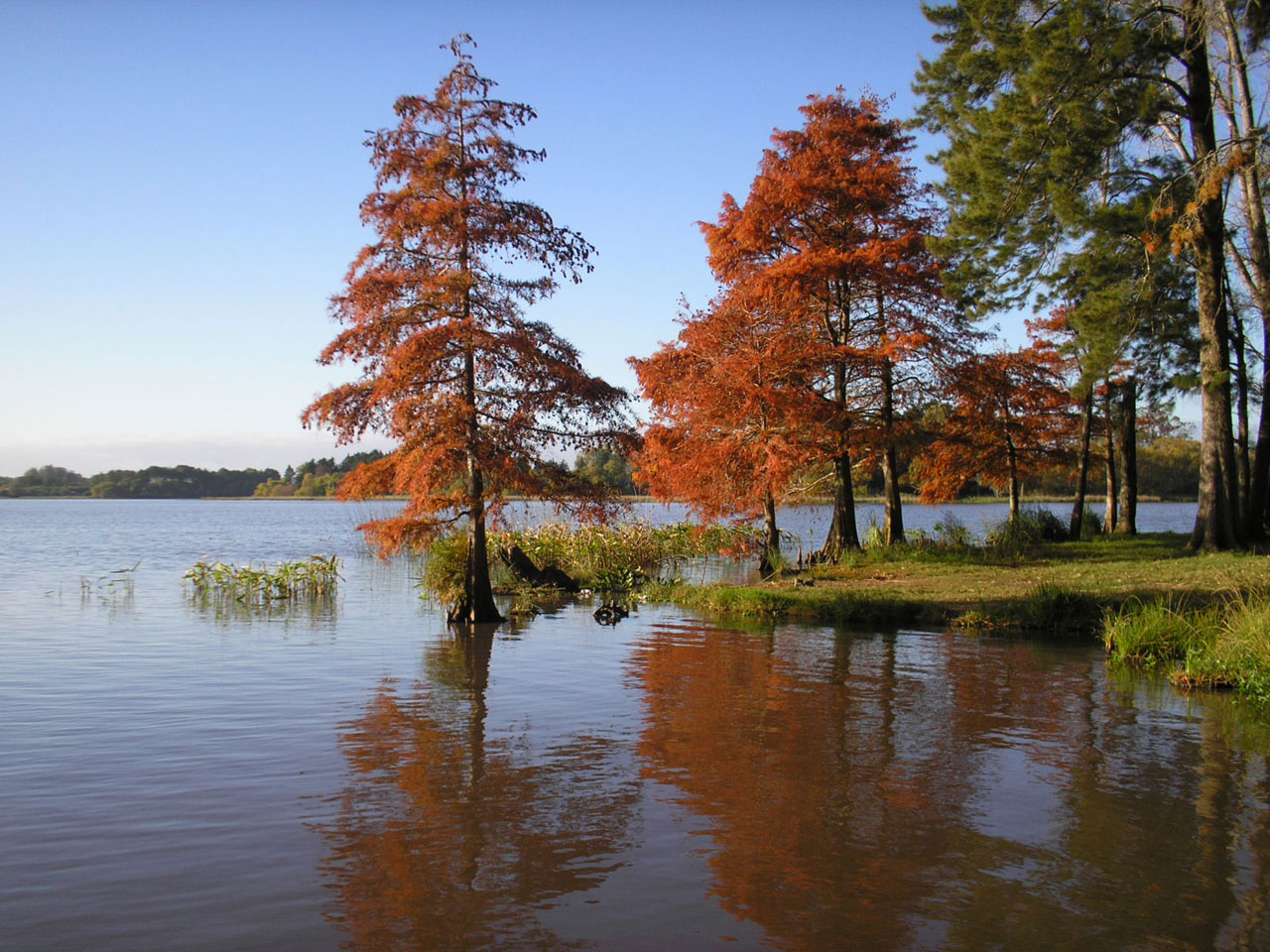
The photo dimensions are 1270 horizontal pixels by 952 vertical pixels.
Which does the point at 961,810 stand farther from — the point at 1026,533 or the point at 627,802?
the point at 1026,533

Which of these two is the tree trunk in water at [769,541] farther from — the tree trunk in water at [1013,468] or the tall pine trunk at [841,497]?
the tree trunk in water at [1013,468]

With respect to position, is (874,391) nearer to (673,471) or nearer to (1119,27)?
(673,471)

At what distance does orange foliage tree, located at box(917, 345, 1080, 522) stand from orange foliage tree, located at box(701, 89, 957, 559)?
1.26 meters

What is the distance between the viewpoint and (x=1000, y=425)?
79.8 feet

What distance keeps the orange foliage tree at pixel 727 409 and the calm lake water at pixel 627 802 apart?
7102mm

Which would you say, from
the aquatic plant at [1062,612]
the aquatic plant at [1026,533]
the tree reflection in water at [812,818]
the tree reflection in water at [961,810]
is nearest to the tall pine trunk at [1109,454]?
the aquatic plant at [1026,533]

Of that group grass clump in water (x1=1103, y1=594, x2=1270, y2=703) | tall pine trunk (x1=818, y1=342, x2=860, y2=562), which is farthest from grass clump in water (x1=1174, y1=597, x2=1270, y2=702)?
tall pine trunk (x1=818, y1=342, x2=860, y2=562)

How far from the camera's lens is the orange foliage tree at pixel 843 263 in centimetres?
2142

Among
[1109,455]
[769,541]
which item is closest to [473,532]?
[769,541]

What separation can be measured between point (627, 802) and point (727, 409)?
45.2 feet

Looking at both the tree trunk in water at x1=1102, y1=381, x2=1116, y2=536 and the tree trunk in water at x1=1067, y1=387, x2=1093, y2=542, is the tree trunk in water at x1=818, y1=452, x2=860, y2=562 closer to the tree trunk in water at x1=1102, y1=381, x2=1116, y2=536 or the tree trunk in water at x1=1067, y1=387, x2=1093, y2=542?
the tree trunk in water at x1=1067, y1=387, x2=1093, y2=542

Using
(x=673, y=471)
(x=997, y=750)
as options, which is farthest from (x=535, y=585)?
(x=997, y=750)

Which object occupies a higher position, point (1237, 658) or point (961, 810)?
point (1237, 658)

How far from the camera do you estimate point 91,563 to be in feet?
97.5
